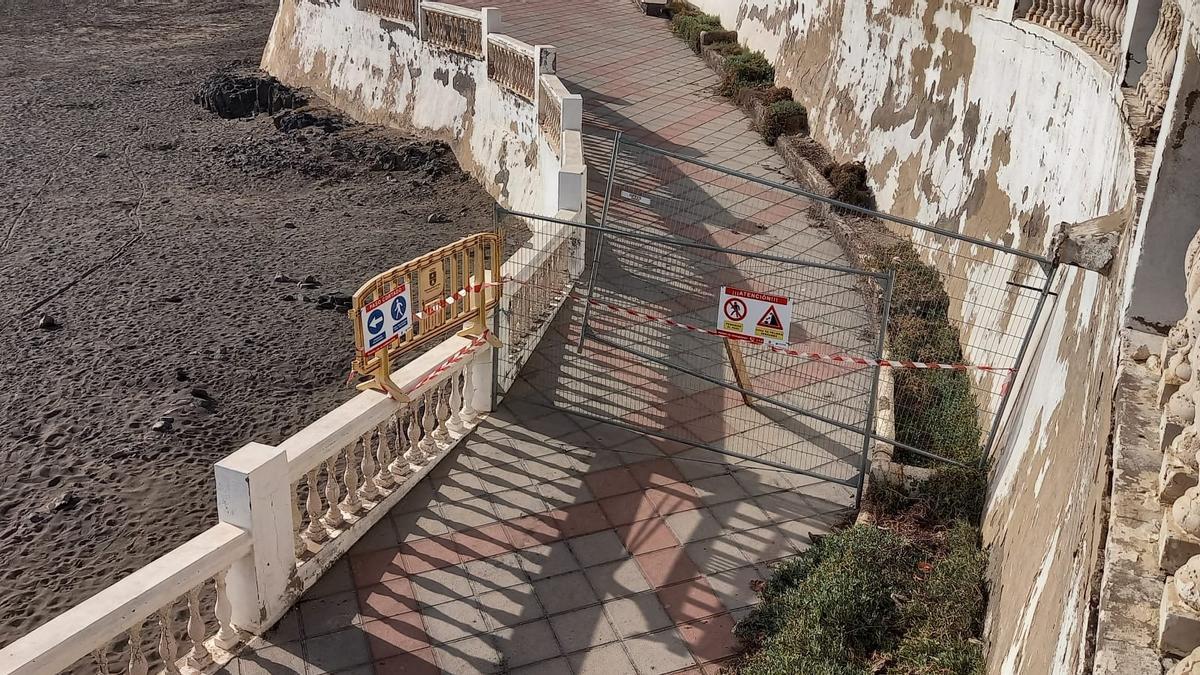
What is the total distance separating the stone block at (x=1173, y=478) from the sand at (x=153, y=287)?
713 centimetres

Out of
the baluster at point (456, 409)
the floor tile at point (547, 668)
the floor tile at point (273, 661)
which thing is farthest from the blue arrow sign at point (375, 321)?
the floor tile at point (547, 668)

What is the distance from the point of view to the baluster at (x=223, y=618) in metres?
6.45

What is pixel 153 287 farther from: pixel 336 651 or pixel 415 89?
pixel 336 651

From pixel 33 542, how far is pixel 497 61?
401 inches

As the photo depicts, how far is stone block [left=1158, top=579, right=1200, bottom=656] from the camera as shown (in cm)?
362

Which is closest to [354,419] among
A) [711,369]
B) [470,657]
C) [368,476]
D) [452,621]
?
[368,476]

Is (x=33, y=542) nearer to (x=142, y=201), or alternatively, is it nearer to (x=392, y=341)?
(x=392, y=341)

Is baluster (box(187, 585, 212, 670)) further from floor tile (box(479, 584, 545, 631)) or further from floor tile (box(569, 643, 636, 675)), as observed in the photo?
floor tile (box(569, 643, 636, 675))

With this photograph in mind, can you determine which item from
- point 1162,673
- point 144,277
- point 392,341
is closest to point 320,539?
point 392,341

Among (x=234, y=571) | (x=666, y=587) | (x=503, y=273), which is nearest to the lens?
(x=234, y=571)

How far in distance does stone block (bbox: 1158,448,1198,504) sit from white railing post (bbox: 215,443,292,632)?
466cm

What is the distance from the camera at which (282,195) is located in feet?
56.4

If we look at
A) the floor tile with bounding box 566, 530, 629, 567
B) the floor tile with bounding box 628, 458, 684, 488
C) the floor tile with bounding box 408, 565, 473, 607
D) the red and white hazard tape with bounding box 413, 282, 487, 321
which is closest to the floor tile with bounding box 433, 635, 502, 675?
the floor tile with bounding box 408, 565, 473, 607

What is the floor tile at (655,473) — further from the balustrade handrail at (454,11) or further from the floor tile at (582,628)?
the balustrade handrail at (454,11)
